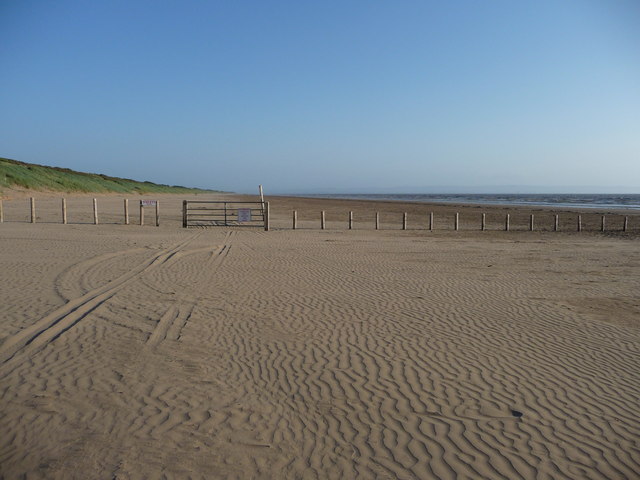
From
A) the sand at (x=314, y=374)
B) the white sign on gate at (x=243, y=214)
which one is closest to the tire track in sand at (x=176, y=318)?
the sand at (x=314, y=374)

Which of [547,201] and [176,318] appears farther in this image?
[547,201]

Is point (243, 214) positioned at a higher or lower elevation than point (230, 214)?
higher

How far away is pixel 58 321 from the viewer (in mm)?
7398

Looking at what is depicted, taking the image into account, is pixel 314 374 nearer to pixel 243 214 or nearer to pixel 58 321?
pixel 58 321

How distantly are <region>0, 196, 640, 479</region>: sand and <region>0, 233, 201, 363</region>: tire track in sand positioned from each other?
0.05 meters

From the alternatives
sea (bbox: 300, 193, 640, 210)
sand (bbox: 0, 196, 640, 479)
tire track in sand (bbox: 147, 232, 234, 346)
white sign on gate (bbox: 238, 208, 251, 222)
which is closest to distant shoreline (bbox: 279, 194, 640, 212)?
sea (bbox: 300, 193, 640, 210)

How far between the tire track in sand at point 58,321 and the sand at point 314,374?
0.05 metres

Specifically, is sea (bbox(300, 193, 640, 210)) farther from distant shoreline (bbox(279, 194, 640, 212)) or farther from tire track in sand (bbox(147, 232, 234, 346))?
tire track in sand (bbox(147, 232, 234, 346))

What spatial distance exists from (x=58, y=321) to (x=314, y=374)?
14.0ft

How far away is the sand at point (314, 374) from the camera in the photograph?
3928 millimetres

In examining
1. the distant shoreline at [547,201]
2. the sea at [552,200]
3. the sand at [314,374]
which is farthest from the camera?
the sea at [552,200]

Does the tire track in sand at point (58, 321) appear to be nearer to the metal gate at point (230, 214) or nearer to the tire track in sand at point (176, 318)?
Result: the tire track in sand at point (176, 318)

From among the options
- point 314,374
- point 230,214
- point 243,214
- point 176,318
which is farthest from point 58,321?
point 230,214

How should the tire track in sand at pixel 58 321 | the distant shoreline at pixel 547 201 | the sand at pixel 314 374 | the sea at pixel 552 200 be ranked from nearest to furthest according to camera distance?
the sand at pixel 314 374
the tire track in sand at pixel 58 321
the distant shoreline at pixel 547 201
the sea at pixel 552 200
